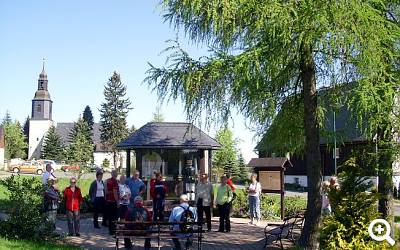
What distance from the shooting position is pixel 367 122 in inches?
402

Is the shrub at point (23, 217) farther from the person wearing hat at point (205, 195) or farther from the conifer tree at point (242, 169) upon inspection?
the conifer tree at point (242, 169)

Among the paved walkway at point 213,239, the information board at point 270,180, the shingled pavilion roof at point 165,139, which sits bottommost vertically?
the paved walkway at point 213,239

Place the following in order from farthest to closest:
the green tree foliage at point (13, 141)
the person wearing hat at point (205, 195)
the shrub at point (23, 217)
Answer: the green tree foliage at point (13, 141) → the person wearing hat at point (205, 195) → the shrub at point (23, 217)

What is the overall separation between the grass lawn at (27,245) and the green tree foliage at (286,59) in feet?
13.4

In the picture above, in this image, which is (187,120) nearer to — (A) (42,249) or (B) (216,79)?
(B) (216,79)

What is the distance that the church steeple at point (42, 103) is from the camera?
346 feet

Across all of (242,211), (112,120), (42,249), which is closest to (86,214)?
(242,211)

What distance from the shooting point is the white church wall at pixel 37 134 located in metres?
111

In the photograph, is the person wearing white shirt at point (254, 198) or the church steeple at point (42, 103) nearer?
the person wearing white shirt at point (254, 198)

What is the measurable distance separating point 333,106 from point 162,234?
185 inches

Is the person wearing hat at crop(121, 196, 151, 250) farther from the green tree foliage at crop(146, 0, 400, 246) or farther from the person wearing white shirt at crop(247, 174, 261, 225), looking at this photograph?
the person wearing white shirt at crop(247, 174, 261, 225)

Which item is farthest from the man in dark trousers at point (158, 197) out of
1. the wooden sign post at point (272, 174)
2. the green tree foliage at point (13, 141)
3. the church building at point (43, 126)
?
the church building at point (43, 126)

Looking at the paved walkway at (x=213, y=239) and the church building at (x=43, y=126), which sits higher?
the church building at (x=43, y=126)

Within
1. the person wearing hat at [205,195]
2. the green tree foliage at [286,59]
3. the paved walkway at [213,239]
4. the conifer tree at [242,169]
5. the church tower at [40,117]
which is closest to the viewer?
the green tree foliage at [286,59]
